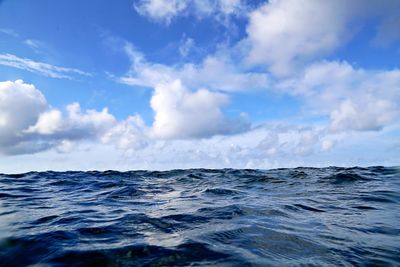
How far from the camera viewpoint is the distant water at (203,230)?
5547 mm

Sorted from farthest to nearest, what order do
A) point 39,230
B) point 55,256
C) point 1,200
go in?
1. point 1,200
2. point 39,230
3. point 55,256

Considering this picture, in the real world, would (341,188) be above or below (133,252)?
above

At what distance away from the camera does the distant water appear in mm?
5547

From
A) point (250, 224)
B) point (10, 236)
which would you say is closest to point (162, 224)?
point (250, 224)

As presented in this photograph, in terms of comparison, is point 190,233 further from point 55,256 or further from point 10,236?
point 10,236

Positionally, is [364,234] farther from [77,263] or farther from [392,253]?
[77,263]

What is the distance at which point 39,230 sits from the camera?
7.40 m

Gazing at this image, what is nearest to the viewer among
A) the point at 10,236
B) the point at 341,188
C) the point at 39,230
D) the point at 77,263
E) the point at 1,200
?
the point at 77,263

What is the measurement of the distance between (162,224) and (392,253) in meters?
4.75

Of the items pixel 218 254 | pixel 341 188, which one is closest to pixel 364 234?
pixel 218 254

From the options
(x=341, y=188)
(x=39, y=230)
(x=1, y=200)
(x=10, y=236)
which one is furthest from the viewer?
(x=341, y=188)

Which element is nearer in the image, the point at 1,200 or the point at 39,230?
the point at 39,230

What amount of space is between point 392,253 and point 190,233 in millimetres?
3748

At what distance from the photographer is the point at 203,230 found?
7.30 meters
